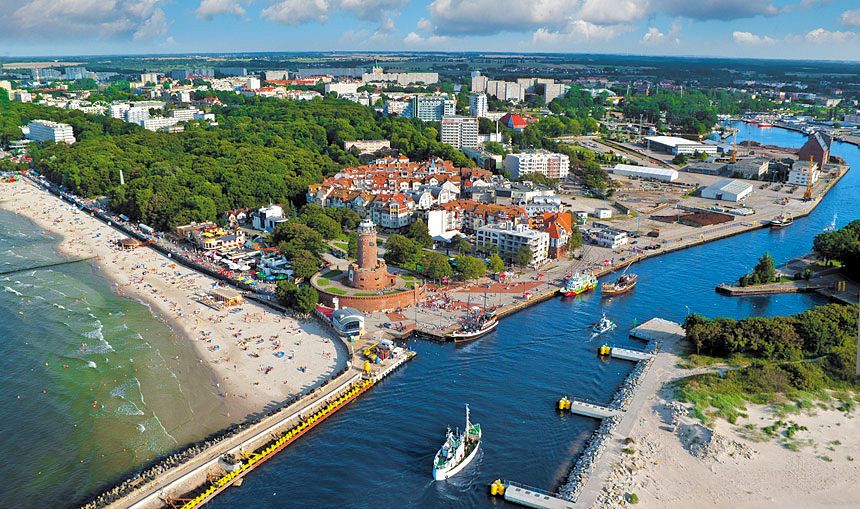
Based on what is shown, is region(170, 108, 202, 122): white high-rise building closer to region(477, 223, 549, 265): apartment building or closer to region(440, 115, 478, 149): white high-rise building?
region(440, 115, 478, 149): white high-rise building

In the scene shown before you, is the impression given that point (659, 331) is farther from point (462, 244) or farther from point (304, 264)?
point (304, 264)

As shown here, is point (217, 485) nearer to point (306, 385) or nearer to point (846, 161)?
point (306, 385)

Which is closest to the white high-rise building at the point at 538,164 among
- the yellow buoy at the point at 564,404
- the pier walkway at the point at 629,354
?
the pier walkway at the point at 629,354

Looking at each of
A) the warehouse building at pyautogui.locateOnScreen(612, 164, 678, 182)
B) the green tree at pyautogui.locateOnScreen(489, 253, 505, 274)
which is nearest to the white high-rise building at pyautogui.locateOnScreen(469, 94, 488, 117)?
the warehouse building at pyautogui.locateOnScreen(612, 164, 678, 182)

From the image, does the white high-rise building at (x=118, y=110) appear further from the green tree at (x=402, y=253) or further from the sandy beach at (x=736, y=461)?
the sandy beach at (x=736, y=461)

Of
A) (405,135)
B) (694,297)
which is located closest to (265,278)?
(694,297)
